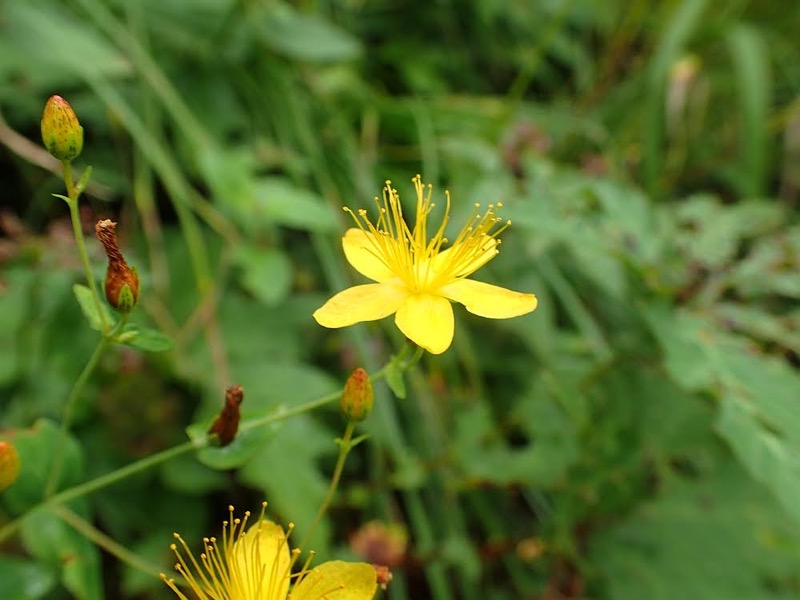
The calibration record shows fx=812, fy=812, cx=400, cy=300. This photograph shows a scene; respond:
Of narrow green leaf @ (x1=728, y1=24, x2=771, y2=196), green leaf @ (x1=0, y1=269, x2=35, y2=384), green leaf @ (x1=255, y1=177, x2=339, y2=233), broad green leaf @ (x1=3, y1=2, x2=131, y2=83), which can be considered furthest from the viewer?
narrow green leaf @ (x1=728, y1=24, x2=771, y2=196)

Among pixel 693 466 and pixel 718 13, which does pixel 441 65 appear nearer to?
pixel 718 13

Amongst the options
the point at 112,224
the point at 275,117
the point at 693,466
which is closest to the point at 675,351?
the point at 693,466

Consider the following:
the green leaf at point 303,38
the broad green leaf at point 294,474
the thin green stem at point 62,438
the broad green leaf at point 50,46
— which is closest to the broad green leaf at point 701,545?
the broad green leaf at point 294,474

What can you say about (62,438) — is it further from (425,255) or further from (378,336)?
(378,336)

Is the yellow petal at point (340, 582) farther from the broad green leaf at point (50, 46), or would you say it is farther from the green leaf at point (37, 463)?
the broad green leaf at point (50, 46)

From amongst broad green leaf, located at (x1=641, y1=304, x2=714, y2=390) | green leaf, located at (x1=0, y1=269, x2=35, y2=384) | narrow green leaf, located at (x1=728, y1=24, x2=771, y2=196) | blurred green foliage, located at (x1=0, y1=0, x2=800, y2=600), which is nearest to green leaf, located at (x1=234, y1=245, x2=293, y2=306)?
blurred green foliage, located at (x1=0, y1=0, x2=800, y2=600)

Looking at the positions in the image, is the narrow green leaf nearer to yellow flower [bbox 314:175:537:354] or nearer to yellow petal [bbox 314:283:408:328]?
yellow flower [bbox 314:175:537:354]
